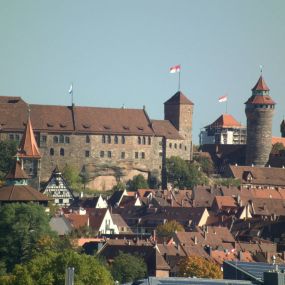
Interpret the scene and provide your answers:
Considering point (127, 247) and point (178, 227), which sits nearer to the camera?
point (127, 247)

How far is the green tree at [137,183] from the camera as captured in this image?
167000mm

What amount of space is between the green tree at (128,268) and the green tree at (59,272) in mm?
15948

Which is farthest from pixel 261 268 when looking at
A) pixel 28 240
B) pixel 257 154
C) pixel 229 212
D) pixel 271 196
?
pixel 257 154

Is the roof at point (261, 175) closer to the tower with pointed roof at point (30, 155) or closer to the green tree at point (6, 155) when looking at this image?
the tower with pointed roof at point (30, 155)

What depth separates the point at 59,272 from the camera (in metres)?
81.8

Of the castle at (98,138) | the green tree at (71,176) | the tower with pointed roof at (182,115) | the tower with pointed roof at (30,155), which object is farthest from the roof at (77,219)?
the tower with pointed roof at (182,115)

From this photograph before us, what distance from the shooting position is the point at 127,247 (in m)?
113

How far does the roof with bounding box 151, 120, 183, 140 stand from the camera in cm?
17080

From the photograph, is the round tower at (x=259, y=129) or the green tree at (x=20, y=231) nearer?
the green tree at (x=20, y=231)

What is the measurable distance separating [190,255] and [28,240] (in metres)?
9.80

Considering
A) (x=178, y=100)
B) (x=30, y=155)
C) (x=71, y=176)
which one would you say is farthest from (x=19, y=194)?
(x=178, y=100)

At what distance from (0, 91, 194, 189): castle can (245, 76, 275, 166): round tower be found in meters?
6.37

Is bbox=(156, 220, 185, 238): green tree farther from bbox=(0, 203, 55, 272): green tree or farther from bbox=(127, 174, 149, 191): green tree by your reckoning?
bbox=(127, 174, 149, 191): green tree

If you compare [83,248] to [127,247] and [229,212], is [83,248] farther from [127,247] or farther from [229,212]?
[229,212]
